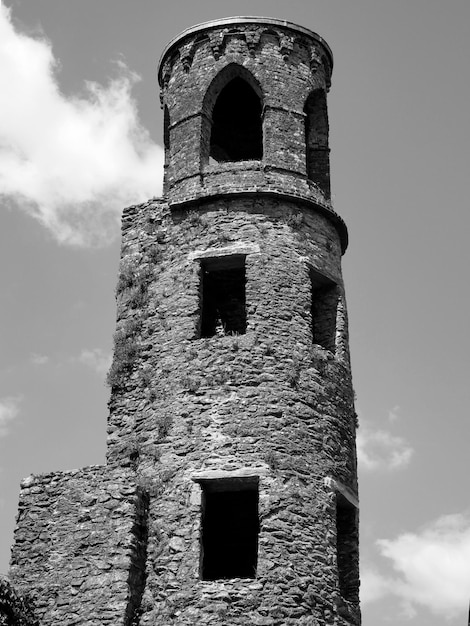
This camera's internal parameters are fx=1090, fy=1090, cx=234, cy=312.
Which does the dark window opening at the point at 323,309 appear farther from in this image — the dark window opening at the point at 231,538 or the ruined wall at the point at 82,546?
the ruined wall at the point at 82,546

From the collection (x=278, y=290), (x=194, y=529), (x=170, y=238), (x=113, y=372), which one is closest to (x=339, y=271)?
(x=278, y=290)

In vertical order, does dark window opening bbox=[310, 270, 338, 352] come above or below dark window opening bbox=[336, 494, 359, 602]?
above

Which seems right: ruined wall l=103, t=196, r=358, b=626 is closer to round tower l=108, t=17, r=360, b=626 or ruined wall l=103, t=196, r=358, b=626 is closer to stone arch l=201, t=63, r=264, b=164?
round tower l=108, t=17, r=360, b=626

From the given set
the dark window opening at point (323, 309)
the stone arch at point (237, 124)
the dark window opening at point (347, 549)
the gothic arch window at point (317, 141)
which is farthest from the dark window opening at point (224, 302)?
the dark window opening at point (347, 549)

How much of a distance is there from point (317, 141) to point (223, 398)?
263 inches

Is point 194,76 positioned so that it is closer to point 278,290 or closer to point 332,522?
point 278,290

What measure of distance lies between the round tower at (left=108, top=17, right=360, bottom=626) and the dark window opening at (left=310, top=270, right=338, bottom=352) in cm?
3

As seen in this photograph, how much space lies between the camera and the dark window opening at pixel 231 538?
18594 millimetres

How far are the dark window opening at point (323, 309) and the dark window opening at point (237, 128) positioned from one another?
15.0 feet

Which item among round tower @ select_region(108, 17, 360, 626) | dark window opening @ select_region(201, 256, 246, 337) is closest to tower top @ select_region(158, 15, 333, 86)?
round tower @ select_region(108, 17, 360, 626)

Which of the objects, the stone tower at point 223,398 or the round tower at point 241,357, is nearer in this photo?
the stone tower at point 223,398

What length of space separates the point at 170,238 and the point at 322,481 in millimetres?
5234

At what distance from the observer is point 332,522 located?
642 inches

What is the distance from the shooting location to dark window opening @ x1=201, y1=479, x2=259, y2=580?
18.6m
